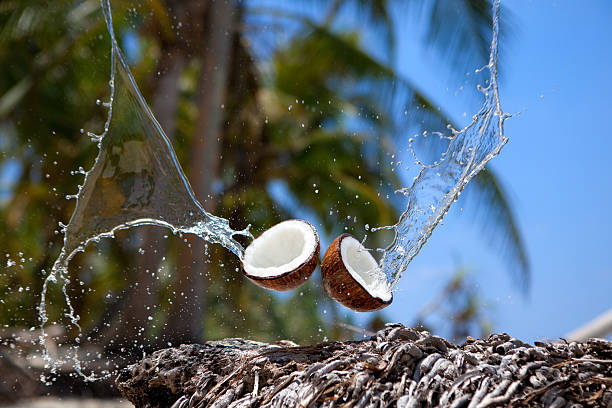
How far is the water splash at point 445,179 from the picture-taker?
252 centimetres

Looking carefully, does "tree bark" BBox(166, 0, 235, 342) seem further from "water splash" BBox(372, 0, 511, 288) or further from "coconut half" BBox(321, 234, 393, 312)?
"coconut half" BBox(321, 234, 393, 312)

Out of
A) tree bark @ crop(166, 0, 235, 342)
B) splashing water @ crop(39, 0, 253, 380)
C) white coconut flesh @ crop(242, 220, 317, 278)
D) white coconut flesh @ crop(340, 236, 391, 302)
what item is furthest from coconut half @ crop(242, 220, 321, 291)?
tree bark @ crop(166, 0, 235, 342)

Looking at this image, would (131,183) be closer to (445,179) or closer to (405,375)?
(445,179)

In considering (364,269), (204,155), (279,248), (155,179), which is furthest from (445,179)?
(204,155)

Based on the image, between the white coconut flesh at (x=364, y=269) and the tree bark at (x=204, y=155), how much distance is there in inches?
116

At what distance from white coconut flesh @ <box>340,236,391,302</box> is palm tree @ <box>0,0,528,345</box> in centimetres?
323

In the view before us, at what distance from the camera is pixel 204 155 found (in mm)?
6090

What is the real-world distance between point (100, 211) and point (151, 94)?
15.5 ft

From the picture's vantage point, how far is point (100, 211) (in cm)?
301

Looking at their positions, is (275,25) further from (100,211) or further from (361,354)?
(361,354)

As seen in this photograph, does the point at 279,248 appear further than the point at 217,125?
No

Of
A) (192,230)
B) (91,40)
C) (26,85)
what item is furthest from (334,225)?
(192,230)

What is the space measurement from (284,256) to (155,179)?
898 mm

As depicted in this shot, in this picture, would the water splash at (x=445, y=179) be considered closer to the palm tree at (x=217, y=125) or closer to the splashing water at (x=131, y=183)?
the splashing water at (x=131, y=183)
